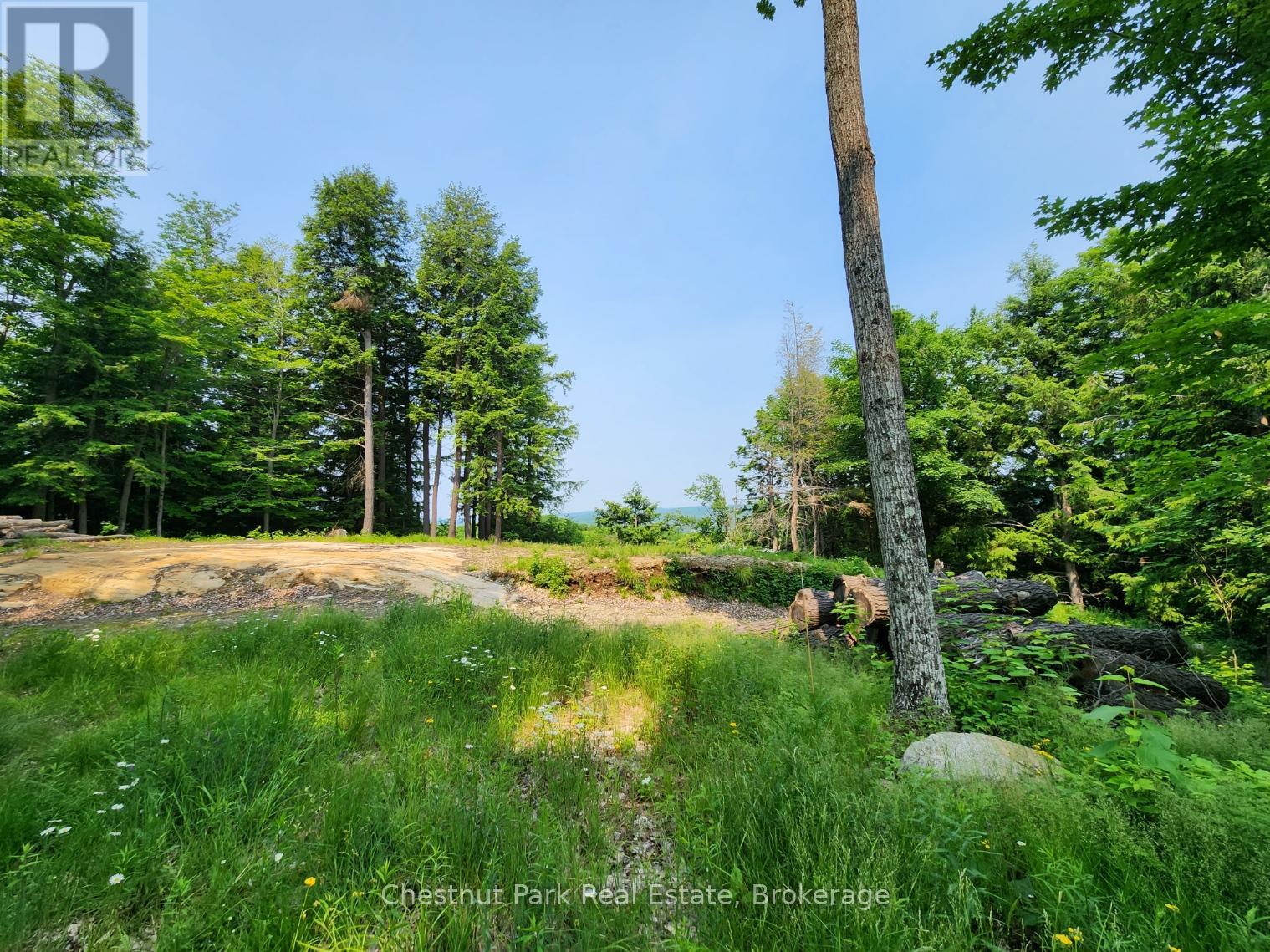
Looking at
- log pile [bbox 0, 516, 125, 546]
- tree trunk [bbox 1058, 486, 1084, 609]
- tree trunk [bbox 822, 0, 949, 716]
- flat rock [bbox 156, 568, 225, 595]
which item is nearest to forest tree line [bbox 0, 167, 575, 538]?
log pile [bbox 0, 516, 125, 546]

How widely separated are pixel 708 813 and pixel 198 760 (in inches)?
115

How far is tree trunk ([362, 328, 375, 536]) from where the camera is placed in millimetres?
17781

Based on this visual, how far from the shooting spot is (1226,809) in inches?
72.0

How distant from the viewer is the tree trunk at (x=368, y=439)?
17.8 meters

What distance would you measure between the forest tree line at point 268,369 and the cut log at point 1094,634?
50.3 feet

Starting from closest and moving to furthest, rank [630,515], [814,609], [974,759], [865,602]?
1. [974,759]
2. [865,602]
3. [814,609]
4. [630,515]

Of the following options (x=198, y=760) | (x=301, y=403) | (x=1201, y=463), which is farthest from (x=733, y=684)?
(x=301, y=403)

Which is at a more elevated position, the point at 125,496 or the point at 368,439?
the point at 368,439

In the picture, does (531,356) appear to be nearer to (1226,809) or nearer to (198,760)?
(198,760)

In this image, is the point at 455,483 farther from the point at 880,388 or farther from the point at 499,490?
the point at 880,388

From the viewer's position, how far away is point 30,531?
38.1 feet

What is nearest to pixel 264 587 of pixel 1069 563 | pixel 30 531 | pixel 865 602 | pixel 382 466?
pixel 30 531

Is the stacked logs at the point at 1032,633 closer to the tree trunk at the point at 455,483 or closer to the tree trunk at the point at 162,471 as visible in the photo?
the tree trunk at the point at 455,483

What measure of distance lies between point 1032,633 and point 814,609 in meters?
2.69
